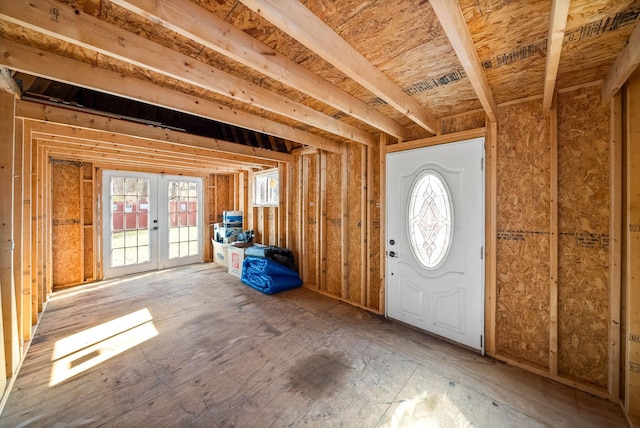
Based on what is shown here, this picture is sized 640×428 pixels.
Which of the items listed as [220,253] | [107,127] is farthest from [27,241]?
[220,253]

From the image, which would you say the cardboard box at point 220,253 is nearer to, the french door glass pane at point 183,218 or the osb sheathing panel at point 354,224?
the french door glass pane at point 183,218

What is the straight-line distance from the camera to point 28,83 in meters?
2.12

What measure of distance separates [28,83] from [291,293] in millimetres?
3827

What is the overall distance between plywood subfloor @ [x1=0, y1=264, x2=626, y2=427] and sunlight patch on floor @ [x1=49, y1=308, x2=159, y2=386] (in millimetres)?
12

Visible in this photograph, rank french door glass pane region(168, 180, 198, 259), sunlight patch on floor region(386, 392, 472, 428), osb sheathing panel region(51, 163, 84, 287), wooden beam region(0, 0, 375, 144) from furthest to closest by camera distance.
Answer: french door glass pane region(168, 180, 198, 259)
osb sheathing panel region(51, 163, 84, 287)
sunlight patch on floor region(386, 392, 472, 428)
wooden beam region(0, 0, 375, 144)

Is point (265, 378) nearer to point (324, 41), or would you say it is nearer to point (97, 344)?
point (97, 344)

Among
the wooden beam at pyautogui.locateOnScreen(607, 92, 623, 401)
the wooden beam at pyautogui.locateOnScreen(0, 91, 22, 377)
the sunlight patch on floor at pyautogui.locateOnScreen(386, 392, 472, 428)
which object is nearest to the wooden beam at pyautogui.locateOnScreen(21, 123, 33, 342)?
the wooden beam at pyautogui.locateOnScreen(0, 91, 22, 377)

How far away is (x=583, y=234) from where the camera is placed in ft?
6.61

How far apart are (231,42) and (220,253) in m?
5.27

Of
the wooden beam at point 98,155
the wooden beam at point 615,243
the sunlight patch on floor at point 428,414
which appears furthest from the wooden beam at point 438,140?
the wooden beam at point 98,155

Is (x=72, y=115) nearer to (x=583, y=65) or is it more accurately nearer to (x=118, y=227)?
(x=118, y=227)

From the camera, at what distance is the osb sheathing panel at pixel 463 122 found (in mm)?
2521

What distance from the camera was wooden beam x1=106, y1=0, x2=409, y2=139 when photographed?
1.10m

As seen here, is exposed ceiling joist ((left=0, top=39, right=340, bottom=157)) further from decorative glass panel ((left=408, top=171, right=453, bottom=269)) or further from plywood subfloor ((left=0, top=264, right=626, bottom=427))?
plywood subfloor ((left=0, top=264, right=626, bottom=427))
